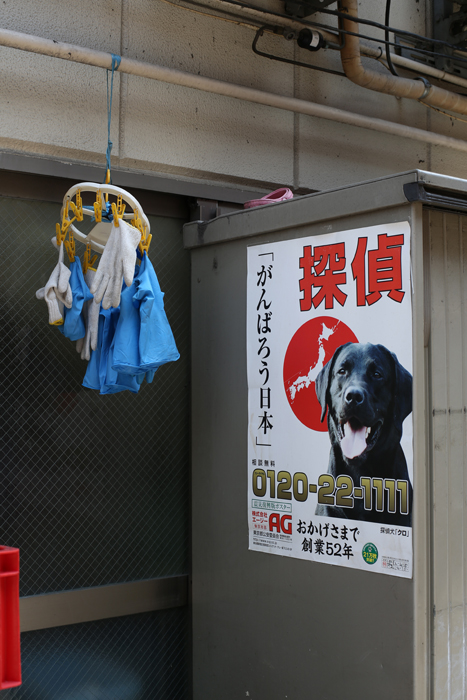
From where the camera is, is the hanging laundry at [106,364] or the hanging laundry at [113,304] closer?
the hanging laundry at [113,304]

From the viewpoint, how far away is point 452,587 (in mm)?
2895

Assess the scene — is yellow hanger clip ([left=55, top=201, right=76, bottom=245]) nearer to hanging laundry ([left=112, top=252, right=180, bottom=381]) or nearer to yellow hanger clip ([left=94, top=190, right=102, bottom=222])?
yellow hanger clip ([left=94, top=190, right=102, bottom=222])

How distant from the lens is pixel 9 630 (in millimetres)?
2311

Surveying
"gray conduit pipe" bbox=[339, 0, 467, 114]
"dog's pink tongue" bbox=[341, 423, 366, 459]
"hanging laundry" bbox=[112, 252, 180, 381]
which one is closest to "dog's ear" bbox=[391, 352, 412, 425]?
"dog's pink tongue" bbox=[341, 423, 366, 459]

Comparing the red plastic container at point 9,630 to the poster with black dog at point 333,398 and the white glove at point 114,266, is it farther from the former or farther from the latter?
the poster with black dog at point 333,398

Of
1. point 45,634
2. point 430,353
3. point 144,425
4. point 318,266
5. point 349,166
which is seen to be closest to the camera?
point 430,353

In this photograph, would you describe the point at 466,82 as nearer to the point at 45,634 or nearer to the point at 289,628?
the point at 289,628

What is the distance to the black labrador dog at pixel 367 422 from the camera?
2822mm

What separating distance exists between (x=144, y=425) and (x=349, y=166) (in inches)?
88.8

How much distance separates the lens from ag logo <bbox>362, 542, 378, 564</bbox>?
286 cm

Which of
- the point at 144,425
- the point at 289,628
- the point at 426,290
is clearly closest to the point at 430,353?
the point at 426,290

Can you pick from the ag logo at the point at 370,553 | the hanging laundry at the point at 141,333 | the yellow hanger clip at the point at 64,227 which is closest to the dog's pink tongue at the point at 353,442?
the ag logo at the point at 370,553

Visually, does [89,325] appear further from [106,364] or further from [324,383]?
[324,383]

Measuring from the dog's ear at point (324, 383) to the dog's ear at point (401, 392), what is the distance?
0.29m
